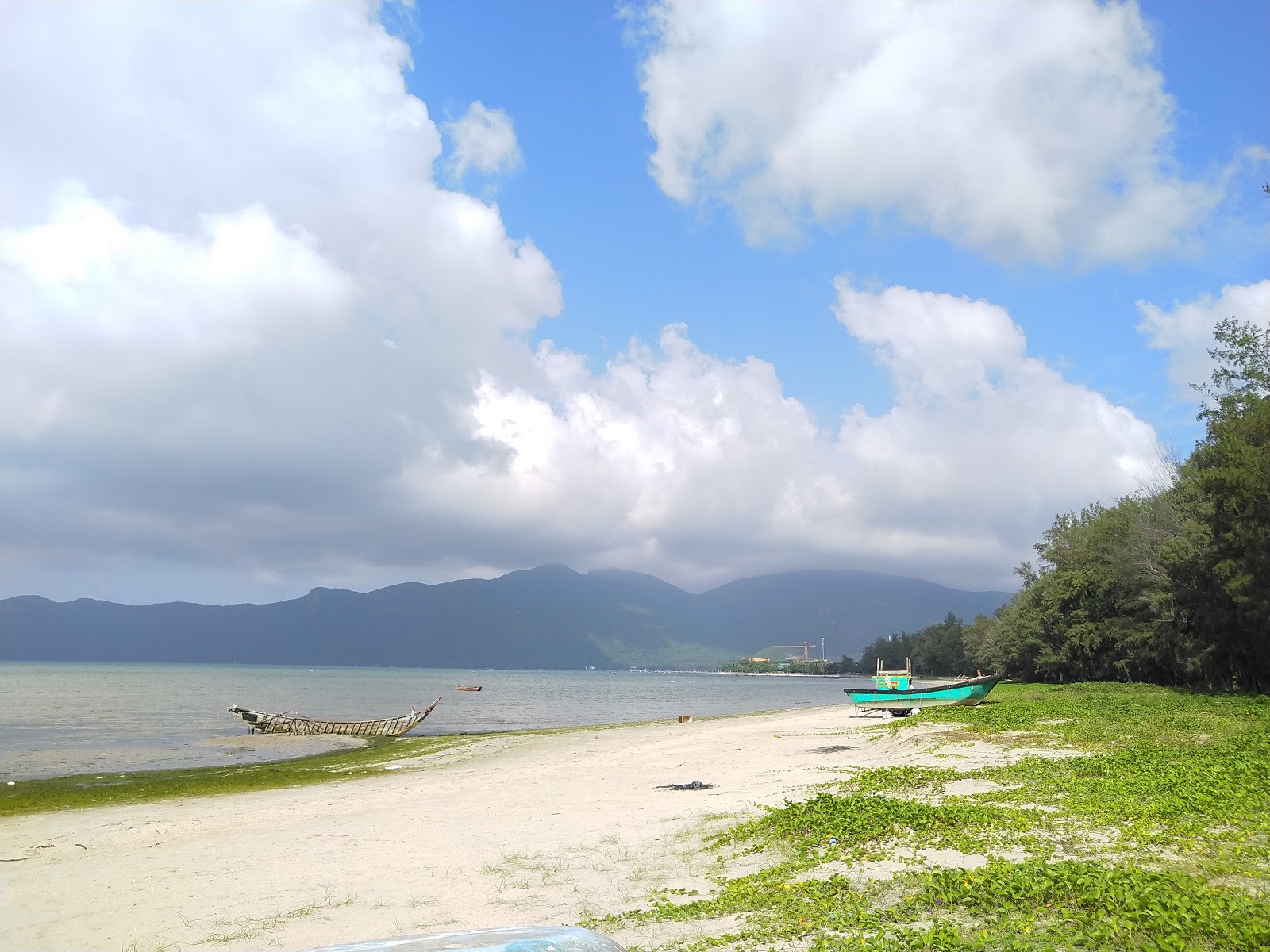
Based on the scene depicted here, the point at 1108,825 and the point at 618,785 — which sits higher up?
the point at 1108,825

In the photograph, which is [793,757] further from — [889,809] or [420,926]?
[420,926]

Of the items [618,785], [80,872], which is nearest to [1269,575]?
[618,785]

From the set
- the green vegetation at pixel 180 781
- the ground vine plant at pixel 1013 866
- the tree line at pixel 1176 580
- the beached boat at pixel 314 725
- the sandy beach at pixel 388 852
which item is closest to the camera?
the ground vine plant at pixel 1013 866

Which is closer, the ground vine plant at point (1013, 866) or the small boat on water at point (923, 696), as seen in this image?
the ground vine plant at point (1013, 866)

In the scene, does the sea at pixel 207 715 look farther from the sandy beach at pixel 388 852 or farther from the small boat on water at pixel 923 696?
the small boat on water at pixel 923 696

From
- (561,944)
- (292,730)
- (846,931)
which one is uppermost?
(561,944)

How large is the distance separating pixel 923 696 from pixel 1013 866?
3474 cm

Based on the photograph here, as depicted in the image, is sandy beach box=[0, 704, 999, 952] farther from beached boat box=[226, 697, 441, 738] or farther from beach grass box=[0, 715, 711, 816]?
beached boat box=[226, 697, 441, 738]

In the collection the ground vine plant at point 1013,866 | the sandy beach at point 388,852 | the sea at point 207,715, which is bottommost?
the sea at point 207,715

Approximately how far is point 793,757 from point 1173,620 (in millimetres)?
34498

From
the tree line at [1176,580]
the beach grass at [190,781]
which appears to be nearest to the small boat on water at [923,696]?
the tree line at [1176,580]

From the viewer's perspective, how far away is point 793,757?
889 inches

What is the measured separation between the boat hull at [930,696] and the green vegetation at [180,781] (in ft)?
73.5

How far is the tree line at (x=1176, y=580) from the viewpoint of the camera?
32.9 metres
